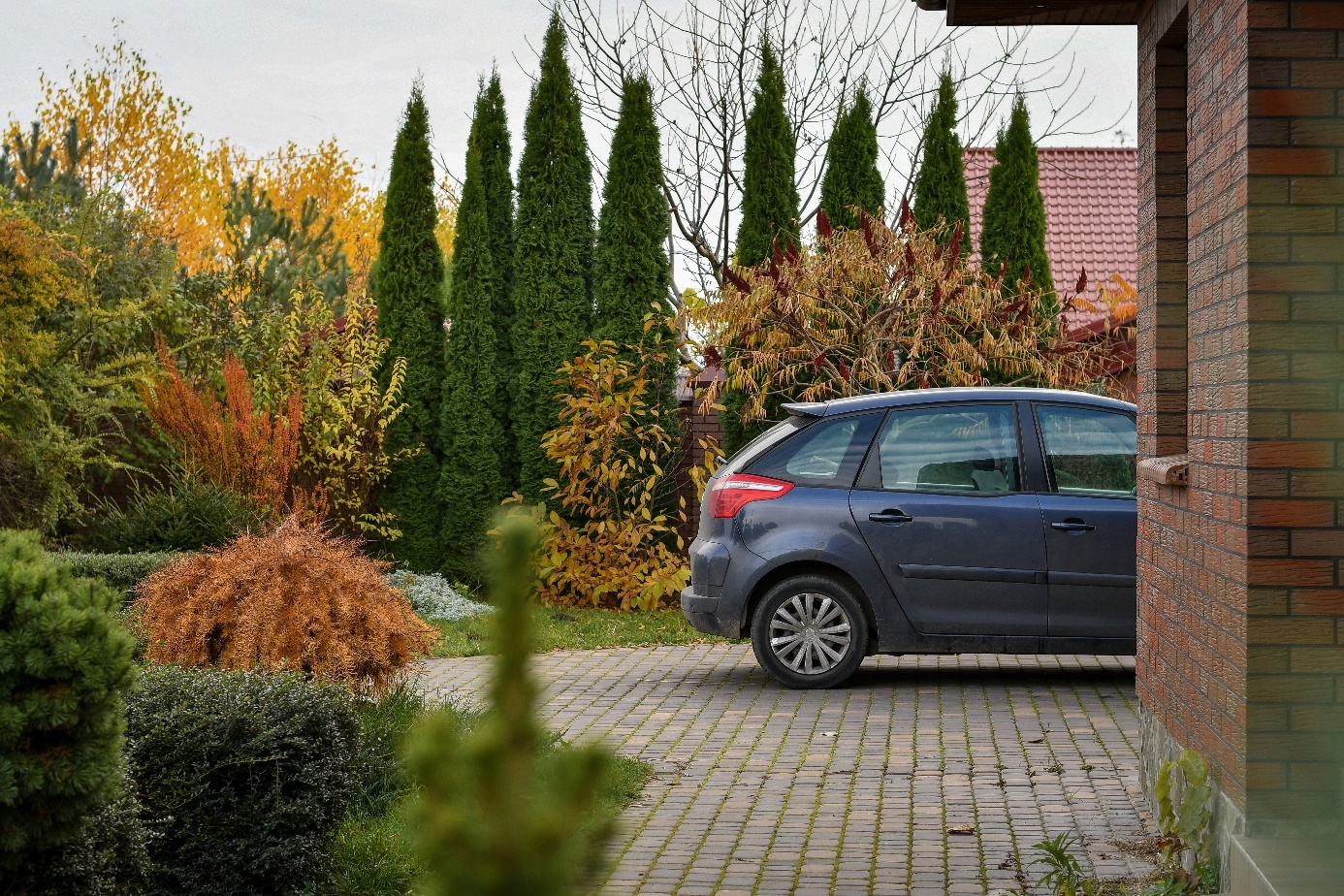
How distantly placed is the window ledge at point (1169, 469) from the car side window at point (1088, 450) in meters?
3.10

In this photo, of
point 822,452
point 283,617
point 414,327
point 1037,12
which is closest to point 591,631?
point 822,452

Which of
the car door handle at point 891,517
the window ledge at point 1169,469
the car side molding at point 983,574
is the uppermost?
the window ledge at point 1169,469

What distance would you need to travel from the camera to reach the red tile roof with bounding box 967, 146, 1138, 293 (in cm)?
2295

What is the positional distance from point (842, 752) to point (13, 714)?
15.1 ft

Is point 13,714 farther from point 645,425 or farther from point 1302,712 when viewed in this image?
point 645,425

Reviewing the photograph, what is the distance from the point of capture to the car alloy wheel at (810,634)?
29.2 feet

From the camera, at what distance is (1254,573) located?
13.4ft

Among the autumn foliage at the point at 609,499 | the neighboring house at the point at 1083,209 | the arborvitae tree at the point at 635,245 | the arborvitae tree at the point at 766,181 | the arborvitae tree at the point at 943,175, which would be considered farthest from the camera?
the neighboring house at the point at 1083,209

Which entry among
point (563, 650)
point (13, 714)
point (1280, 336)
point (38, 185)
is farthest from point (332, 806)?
point (38, 185)

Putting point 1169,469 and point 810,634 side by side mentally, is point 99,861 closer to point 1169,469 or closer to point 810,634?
point 1169,469

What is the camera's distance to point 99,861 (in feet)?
12.3

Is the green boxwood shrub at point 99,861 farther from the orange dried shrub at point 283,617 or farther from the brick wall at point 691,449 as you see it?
the brick wall at point 691,449

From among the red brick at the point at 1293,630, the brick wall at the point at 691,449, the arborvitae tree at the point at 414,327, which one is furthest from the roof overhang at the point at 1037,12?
the arborvitae tree at the point at 414,327

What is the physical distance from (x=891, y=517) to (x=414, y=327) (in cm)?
832
